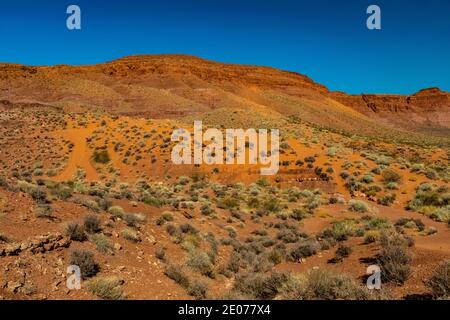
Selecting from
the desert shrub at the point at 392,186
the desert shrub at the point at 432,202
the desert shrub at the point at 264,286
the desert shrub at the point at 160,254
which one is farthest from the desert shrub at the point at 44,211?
the desert shrub at the point at 392,186

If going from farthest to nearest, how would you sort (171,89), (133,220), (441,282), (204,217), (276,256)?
A: (171,89) → (204,217) → (133,220) → (276,256) → (441,282)

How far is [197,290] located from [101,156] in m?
27.0

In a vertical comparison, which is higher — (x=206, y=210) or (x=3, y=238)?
(x=3, y=238)

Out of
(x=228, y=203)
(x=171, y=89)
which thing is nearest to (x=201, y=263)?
(x=228, y=203)

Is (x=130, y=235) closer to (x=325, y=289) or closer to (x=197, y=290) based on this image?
(x=197, y=290)

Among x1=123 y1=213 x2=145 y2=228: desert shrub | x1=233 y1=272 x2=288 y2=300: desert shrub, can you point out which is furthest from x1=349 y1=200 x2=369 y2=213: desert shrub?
x1=233 y1=272 x2=288 y2=300: desert shrub

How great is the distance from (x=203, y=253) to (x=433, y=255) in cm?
556

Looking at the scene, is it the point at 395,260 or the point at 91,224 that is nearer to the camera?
the point at 395,260

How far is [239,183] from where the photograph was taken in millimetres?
25406

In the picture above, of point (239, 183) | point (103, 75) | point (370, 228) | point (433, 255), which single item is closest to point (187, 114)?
point (103, 75)

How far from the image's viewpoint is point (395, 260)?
816 centimetres

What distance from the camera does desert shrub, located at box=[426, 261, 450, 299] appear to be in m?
6.16

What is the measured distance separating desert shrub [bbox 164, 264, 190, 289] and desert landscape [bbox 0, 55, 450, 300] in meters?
0.03

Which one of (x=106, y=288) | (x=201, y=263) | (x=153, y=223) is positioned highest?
(x=153, y=223)
